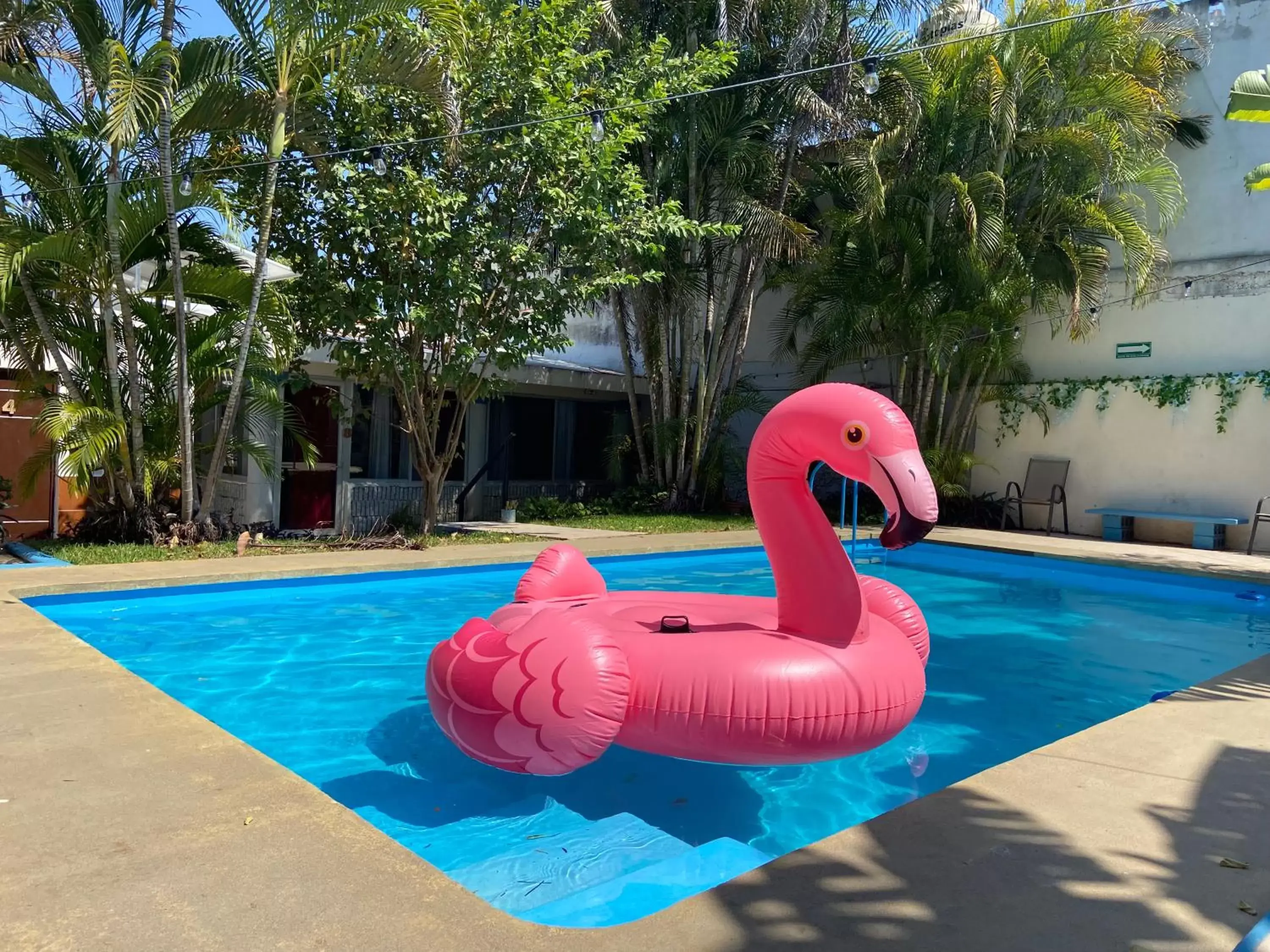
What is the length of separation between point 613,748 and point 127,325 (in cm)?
715

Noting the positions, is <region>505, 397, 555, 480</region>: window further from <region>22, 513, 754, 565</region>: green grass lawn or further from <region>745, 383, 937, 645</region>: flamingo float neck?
<region>745, 383, 937, 645</region>: flamingo float neck

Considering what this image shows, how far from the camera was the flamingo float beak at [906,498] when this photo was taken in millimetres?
3531

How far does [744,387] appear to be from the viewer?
52.2 ft

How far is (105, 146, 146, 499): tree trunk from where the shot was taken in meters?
8.36

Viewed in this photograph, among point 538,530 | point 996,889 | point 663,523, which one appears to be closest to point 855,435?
point 996,889

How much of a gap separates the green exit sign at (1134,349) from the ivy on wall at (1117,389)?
0.44 m

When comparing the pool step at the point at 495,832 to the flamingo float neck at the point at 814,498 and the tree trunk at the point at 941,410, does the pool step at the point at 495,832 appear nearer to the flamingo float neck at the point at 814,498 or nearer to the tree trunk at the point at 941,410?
the flamingo float neck at the point at 814,498

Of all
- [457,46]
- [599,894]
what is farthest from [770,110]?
[599,894]

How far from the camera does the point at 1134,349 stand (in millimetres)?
14445

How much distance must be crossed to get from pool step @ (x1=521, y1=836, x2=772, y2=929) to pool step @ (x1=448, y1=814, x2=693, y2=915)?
0.11 feet

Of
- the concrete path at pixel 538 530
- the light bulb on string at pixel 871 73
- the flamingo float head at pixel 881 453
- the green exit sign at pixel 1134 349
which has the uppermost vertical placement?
the light bulb on string at pixel 871 73

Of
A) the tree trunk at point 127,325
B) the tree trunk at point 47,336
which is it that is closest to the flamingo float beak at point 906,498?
the tree trunk at point 127,325

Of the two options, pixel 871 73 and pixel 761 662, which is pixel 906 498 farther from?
pixel 871 73

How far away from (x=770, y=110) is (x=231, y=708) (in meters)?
11.8
